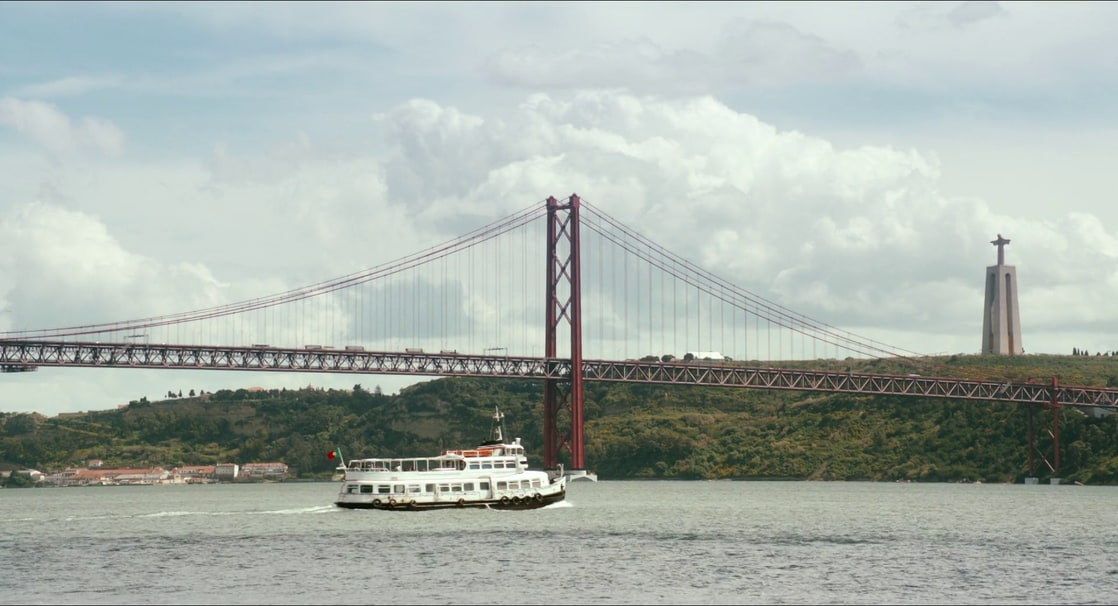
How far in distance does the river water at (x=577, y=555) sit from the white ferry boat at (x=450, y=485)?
1.15 meters

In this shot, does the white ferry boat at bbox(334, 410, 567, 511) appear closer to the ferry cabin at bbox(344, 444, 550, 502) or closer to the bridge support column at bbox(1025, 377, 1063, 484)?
the ferry cabin at bbox(344, 444, 550, 502)

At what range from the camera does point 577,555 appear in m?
66.1

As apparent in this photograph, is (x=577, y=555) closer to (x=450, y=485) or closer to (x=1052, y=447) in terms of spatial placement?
(x=450, y=485)

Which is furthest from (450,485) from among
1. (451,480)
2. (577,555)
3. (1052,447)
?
(1052,447)

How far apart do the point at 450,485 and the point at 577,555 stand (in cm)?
3031

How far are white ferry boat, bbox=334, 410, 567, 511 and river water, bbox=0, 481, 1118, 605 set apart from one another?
1.15 m

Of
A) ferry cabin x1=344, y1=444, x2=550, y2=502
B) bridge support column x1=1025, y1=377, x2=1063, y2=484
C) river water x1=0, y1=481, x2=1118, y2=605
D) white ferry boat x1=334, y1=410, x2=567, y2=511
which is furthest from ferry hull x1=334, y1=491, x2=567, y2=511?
bridge support column x1=1025, y1=377, x2=1063, y2=484

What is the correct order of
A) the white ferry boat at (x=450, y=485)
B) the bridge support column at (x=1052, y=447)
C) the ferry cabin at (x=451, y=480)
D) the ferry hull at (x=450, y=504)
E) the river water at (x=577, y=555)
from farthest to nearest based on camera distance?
the bridge support column at (x=1052, y=447) → the ferry cabin at (x=451, y=480) → the white ferry boat at (x=450, y=485) → the ferry hull at (x=450, y=504) → the river water at (x=577, y=555)

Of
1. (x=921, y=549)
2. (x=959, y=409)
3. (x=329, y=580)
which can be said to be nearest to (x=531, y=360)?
(x=959, y=409)

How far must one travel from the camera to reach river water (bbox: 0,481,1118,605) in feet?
174

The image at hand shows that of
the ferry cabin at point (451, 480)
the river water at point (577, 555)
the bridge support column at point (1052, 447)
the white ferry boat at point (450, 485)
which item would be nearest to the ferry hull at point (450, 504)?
the white ferry boat at point (450, 485)

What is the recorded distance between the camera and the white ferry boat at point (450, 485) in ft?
311

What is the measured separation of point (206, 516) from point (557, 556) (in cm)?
4245

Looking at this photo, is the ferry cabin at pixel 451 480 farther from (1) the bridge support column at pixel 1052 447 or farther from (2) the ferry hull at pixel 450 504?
(1) the bridge support column at pixel 1052 447
